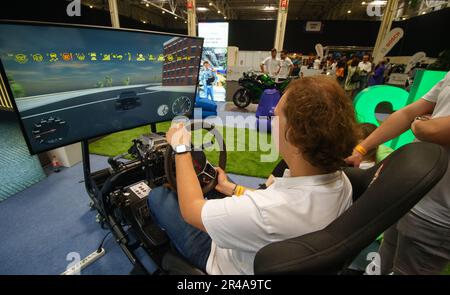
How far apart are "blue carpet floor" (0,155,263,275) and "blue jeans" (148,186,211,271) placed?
2.38 feet

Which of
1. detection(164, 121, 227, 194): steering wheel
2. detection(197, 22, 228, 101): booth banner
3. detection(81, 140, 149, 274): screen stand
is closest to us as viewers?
detection(164, 121, 227, 194): steering wheel

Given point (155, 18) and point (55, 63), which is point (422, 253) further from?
point (155, 18)

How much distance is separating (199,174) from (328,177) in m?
0.79

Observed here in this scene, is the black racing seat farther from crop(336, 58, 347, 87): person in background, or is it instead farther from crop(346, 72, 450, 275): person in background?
crop(336, 58, 347, 87): person in background

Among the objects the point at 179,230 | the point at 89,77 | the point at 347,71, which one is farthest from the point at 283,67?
the point at 179,230

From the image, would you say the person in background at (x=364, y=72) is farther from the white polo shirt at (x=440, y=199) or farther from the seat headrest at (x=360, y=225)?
the seat headrest at (x=360, y=225)

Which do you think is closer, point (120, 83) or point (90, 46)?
point (90, 46)

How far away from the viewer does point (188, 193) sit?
0.89m

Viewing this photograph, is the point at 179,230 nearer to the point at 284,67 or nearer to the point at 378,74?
the point at 284,67

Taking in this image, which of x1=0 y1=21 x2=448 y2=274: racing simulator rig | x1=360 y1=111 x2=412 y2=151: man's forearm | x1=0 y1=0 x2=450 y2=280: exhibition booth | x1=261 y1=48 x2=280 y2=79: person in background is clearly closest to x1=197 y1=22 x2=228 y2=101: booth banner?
x1=261 y1=48 x2=280 y2=79: person in background

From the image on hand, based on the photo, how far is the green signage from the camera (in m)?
2.59

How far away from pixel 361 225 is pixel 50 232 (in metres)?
2.45
